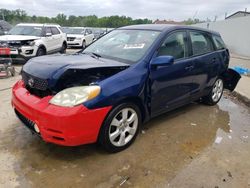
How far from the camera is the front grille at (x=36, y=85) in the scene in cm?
344

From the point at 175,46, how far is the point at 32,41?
314 inches

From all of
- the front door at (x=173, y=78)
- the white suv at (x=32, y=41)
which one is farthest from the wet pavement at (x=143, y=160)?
the white suv at (x=32, y=41)

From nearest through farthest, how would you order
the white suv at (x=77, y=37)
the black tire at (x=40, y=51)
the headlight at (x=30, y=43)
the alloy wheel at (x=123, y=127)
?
1. the alloy wheel at (x=123, y=127)
2. the headlight at (x=30, y=43)
3. the black tire at (x=40, y=51)
4. the white suv at (x=77, y=37)

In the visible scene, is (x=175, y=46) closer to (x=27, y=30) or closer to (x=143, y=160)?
(x=143, y=160)

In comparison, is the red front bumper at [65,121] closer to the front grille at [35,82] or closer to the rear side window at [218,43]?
the front grille at [35,82]

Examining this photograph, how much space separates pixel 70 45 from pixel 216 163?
16.4 m

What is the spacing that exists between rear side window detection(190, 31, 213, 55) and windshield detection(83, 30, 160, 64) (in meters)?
0.97

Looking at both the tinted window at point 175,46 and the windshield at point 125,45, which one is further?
the tinted window at point 175,46

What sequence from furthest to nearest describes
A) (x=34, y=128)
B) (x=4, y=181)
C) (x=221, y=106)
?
(x=221, y=106) → (x=34, y=128) → (x=4, y=181)

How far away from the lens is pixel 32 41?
11055 mm

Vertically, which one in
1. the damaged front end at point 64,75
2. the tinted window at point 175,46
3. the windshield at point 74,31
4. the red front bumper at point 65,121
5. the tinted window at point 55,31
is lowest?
the windshield at point 74,31

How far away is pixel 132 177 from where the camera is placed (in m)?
3.20

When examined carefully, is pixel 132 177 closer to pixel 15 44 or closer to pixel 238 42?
pixel 15 44

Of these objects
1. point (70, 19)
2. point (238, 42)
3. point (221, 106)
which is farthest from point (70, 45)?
point (70, 19)
